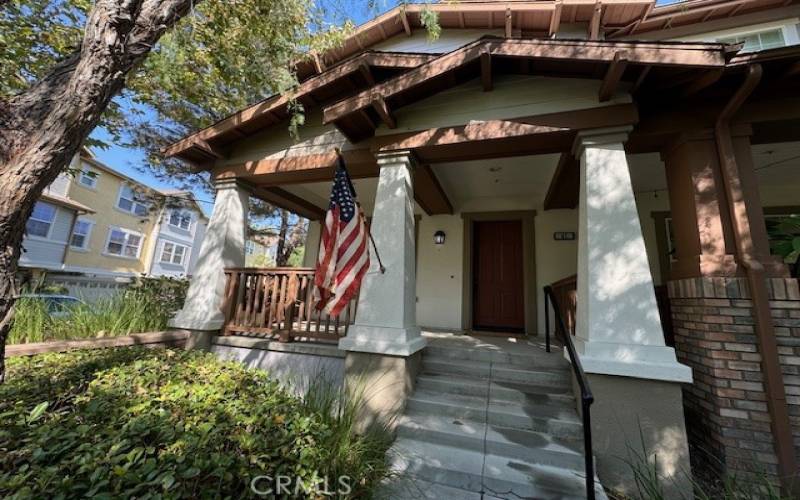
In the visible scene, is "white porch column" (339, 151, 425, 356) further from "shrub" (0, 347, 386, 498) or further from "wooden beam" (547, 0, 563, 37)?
"wooden beam" (547, 0, 563, 37)

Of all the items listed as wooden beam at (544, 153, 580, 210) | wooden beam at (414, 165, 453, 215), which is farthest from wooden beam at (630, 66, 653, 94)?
wooden beam at (414, 165, 453, 215)

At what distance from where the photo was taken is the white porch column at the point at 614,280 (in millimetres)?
2816

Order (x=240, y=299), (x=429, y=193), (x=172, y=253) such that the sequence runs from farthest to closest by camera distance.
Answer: (x=172, y=253) → (x=429, y=193) → (x=240, y=299)

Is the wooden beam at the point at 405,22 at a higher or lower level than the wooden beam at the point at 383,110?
higher

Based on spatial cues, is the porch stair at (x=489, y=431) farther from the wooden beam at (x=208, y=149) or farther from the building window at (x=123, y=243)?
the building window at (x=123, y=243)

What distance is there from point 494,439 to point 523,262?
3810mm

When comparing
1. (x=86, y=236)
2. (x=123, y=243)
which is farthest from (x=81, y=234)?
(x=123, y=243)

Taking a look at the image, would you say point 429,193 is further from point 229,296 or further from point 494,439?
point 494,439

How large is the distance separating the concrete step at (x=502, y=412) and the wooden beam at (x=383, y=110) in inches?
132

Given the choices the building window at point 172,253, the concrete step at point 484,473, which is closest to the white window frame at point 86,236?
the building window at point 172,253

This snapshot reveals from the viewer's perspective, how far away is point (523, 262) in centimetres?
605

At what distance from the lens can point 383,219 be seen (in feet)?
12.9

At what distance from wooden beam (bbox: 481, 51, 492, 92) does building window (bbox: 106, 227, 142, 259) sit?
20304 millimetres

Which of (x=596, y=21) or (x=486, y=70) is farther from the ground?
(x=596, y=21)
